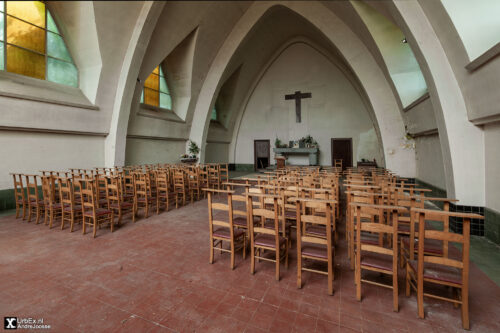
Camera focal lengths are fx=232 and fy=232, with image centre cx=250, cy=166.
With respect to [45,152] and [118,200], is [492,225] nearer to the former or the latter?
[118,200]

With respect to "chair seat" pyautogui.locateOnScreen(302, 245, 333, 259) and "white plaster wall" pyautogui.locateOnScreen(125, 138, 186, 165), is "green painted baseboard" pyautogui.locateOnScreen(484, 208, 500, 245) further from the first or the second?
"white plaster wall" pyautogui.locateOnScreen(125, 138, 186, 165)

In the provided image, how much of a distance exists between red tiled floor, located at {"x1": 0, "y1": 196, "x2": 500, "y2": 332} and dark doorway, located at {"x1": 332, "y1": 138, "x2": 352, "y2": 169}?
36.0 feet

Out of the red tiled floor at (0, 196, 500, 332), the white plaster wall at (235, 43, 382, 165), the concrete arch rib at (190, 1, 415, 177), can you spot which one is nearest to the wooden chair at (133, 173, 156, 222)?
the red tiled floor at (0, 196, 500, 332)

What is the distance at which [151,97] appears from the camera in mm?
11383

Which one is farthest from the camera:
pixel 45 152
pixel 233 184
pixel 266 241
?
pixel 45 152

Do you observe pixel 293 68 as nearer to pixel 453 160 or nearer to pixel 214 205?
pixel 453 160

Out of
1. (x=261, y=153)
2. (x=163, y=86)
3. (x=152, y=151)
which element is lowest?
(x=152, y=151)

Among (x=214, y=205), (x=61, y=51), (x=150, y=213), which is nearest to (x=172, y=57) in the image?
(x=61, y=51)

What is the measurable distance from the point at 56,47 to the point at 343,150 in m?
13.6

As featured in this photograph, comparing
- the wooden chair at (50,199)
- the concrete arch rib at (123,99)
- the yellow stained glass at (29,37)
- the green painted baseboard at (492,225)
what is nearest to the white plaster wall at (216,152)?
the concrete arch rib at (123,99)

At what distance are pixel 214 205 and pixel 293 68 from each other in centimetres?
1413

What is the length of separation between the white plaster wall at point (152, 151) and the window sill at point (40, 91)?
249cm

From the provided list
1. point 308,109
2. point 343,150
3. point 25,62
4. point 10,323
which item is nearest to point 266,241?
point 10,323

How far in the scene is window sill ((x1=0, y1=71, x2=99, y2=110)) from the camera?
6.22 m
